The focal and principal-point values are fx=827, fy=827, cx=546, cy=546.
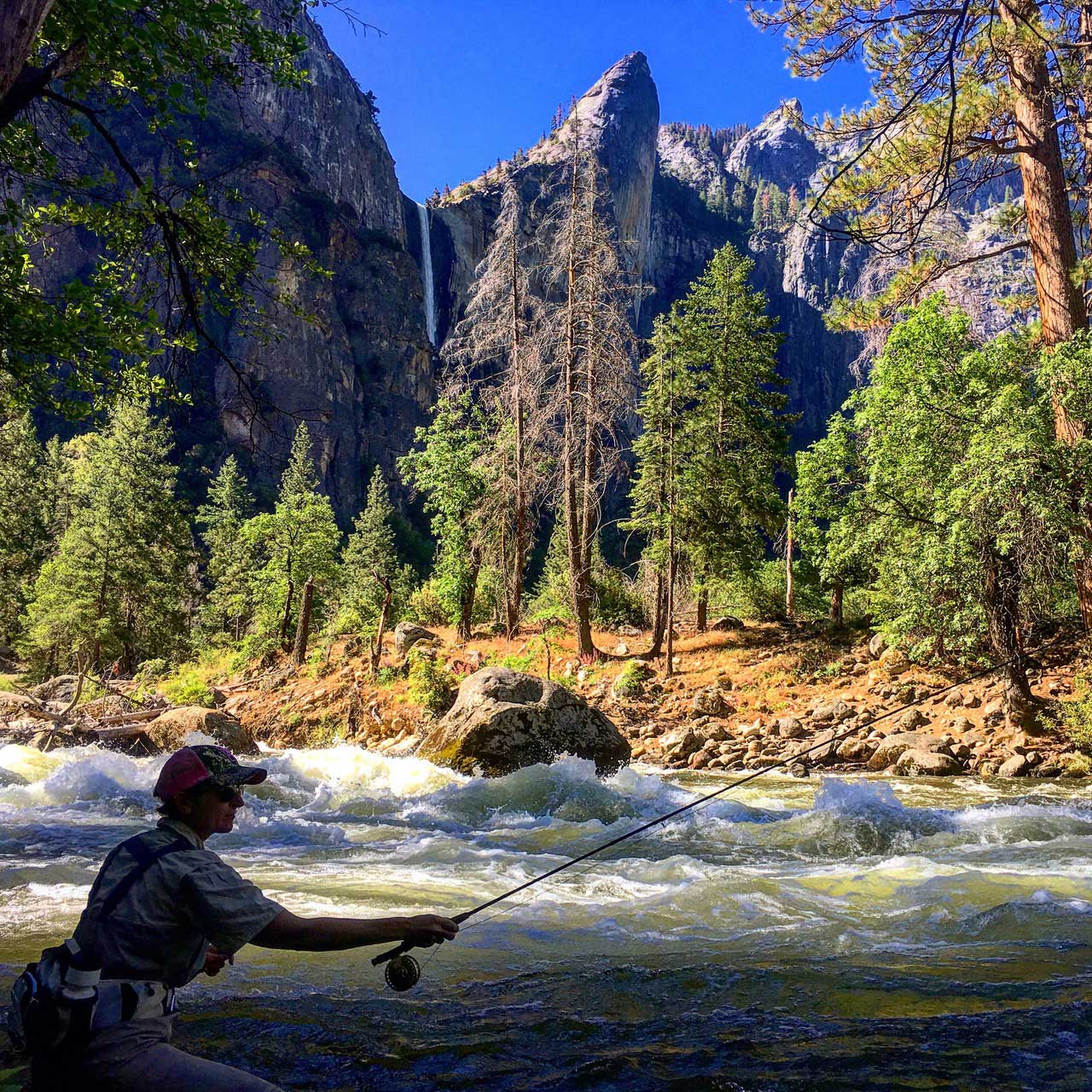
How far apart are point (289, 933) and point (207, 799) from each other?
0.49 meters

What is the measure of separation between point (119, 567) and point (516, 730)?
2518 centimetres

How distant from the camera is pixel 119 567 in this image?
32000 millimetres

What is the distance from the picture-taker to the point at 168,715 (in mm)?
15852

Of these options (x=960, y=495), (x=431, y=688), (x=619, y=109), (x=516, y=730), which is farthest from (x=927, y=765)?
(x=619, y=109)

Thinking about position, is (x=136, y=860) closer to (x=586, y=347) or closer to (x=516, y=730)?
(x=516, y=730)

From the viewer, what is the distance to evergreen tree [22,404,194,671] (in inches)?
1240

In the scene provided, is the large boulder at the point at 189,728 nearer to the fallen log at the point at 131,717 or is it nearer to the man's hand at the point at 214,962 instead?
the fallen log at the point at 131,717

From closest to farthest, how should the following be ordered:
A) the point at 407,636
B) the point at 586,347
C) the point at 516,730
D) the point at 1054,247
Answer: the point at 1054,247 → the point at 516,730 → the point at 586,347 → the point at 407,636

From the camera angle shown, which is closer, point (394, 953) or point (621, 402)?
point (394, 953)

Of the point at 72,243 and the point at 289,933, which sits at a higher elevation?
the point at 72,243

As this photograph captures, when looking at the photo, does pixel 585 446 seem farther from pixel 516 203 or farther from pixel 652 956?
pixel 652 956

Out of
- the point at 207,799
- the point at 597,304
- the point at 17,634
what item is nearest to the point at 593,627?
the point at 597,304

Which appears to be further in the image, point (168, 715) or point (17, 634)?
point (17, 634)

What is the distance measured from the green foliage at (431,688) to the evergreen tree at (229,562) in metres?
21.0
